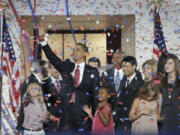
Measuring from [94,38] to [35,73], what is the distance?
1766mm

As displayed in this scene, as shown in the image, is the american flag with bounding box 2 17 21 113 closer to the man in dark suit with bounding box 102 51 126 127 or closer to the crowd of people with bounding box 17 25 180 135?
the crowd of people with bounding box 17 25 180 135

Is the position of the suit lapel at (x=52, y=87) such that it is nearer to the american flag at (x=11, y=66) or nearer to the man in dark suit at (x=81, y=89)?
the man in dark suit at (x=81, y=89)

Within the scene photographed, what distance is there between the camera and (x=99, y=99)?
3.62 meters

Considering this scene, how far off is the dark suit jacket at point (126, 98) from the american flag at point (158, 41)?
58 cm

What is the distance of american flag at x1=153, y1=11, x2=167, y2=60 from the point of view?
420 centimetres

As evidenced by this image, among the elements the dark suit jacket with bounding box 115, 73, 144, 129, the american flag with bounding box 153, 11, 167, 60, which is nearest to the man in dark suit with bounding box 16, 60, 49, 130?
the dark suit jacket with bounding box 115, 73, 144, 129

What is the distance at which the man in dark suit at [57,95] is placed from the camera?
3.67 meters

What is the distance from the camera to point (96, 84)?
3658mm

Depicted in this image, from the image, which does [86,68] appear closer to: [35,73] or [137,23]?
[35,73]

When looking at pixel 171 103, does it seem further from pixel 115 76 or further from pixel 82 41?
pixel 82 41

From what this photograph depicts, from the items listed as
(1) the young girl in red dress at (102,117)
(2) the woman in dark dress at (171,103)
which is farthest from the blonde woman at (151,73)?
(1) the young girl in red dress at (102,117)

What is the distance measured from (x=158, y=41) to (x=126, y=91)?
0.97 meters

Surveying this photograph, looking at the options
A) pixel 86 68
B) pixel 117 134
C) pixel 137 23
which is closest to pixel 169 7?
pixel 137 23

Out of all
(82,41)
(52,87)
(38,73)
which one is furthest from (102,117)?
(82,41)
